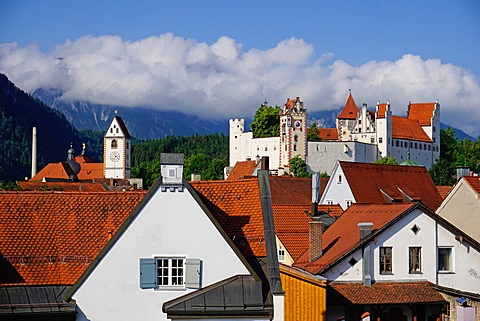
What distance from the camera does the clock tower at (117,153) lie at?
168 meters

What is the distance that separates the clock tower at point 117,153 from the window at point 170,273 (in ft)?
492

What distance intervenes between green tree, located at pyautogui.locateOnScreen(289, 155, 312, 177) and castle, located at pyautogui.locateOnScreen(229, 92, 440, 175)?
1.32 meters

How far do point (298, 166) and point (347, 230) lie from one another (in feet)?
346

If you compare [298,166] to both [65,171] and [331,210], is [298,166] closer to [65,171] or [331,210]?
[65,171]

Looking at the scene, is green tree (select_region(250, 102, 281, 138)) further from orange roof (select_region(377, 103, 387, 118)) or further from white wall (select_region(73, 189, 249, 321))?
white wall (select_region(73, 189, 249, 321))

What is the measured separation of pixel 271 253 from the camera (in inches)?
734

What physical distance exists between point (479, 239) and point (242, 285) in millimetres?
16204

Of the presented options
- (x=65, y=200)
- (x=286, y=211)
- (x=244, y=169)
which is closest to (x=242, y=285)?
(x=65, y=200)

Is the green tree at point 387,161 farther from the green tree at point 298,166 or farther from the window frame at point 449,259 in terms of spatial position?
the window frame at point 449,259

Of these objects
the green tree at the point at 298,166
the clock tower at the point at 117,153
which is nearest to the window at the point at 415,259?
the green tree at the point at 298,166

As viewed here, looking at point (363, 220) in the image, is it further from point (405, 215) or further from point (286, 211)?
point (286, 211)

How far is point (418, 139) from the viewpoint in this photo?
15725cm

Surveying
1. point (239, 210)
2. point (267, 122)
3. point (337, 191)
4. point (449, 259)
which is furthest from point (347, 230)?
point (267, 122)

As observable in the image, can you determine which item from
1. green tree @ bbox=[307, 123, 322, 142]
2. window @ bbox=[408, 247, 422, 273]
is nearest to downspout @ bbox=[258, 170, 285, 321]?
window @ bbox=[408, 247, 422, 273]
